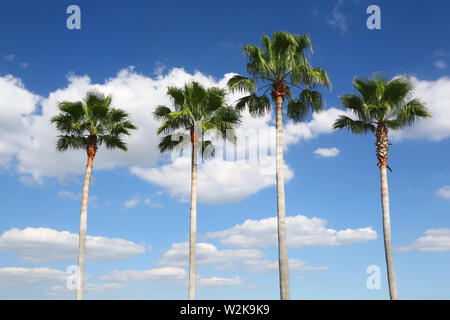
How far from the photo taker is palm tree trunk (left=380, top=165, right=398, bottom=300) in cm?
2438

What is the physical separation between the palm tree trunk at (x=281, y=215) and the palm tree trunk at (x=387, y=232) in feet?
22.2

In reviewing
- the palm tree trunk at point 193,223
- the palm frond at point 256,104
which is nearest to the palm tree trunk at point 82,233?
the palm tree trunk at point 193,223

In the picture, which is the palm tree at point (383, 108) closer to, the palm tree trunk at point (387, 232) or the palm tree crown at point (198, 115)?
the palm tree trunk at point (387, 232)

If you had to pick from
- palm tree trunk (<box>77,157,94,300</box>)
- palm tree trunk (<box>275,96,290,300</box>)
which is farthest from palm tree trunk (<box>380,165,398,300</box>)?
palm tree trunk (<box>77,157,94,300</box>)

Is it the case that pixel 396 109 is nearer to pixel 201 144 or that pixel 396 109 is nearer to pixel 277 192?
pixel 277 192

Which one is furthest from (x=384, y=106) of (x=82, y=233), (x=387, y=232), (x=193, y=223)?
(x=82, y=233)

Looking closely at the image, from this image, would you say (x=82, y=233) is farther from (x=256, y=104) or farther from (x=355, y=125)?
(x=355, y=125)

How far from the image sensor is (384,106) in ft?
88.9

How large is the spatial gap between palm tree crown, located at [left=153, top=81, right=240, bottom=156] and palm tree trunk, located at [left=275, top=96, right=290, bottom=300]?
162 inches

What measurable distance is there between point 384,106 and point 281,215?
33.5 ft

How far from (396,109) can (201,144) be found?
42.6ft
